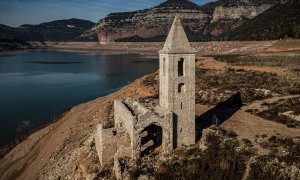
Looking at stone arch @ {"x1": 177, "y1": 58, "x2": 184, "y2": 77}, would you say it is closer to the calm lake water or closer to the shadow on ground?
the shadow on ground

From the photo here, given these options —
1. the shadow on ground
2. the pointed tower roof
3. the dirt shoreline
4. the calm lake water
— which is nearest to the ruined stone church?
the pointed tower roof

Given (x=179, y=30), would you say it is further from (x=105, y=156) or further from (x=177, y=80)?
(x=105, y=156)

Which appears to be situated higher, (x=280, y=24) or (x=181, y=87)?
(x=280, y=24)

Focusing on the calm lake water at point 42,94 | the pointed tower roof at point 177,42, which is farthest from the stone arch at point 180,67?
the calm lake water at point 42,94

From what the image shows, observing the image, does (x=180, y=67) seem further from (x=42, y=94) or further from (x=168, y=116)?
(x=42, y=94)

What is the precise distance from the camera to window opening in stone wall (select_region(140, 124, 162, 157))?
2100 cm

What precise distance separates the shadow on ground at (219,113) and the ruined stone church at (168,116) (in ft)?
6.43

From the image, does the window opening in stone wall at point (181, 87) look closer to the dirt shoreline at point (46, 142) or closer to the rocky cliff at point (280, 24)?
the dirt shoreline at point (46, 142)

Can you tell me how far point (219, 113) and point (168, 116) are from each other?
10134mm

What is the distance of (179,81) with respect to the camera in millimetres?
20766

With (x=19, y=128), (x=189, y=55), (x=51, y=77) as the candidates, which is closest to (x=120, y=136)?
(x=189, y=55)

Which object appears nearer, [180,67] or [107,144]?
[107,144]

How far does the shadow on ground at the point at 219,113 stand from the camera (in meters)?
25.0

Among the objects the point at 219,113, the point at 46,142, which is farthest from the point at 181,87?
the point at 46,142
